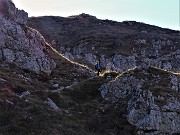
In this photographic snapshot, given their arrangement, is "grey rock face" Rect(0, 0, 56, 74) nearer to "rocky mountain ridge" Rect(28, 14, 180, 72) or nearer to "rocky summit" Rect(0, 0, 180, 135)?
"rocky summit" Rect(0, 0, 180, 135)

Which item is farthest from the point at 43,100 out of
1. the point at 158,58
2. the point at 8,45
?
the point at 158,58

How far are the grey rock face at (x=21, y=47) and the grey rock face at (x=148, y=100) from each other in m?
16.7

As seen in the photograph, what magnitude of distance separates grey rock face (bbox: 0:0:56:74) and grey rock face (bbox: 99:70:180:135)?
16.7m

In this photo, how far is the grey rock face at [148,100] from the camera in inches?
1953

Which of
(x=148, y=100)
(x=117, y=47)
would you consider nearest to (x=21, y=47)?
(x=148, y=100)

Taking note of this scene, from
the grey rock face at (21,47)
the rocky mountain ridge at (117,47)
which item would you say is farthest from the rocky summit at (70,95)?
the rocky mountain ridge at (117,47)

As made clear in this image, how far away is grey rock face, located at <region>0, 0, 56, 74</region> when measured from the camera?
71.9 meters

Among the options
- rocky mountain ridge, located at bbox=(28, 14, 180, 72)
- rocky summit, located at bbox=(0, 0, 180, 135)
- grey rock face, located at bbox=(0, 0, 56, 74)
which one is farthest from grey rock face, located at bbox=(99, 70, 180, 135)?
rocky mountain ridge, located at bbox=(28, 14, 180, 72)

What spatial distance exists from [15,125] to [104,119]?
13.1m

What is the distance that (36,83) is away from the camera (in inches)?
2525

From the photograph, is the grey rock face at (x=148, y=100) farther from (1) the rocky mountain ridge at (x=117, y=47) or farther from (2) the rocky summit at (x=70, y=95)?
(1) the rocky mountain ridge at (x=117, y=47)

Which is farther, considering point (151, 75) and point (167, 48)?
point (167, 48)

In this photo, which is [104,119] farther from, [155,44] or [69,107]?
[155,44]

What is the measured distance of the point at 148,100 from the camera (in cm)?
5272
